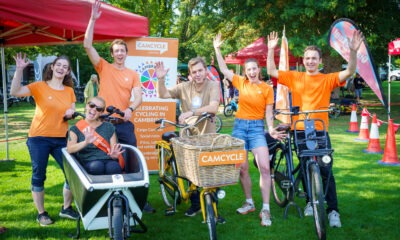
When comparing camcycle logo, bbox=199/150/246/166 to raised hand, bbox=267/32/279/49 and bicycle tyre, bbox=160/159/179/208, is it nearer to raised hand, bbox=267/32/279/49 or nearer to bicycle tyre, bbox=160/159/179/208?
bicycle tyre, bbox=160/159/179/208

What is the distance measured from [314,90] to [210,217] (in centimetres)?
184

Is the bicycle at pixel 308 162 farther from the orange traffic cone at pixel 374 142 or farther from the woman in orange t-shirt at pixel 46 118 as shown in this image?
the orange traffic cone at pixel 374 142

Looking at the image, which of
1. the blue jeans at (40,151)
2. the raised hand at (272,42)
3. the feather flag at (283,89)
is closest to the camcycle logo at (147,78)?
the blue jeans at (40,151)

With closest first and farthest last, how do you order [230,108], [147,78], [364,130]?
[147,78] < [364,130] < [230,108]

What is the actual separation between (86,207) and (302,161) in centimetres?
229

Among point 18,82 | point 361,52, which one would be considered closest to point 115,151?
point 18,82

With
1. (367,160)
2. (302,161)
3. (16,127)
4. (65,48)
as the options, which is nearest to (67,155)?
(302,161)

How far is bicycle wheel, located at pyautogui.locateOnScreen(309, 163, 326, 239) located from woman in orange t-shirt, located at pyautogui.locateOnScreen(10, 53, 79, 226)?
8.70ft

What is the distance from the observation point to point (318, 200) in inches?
161

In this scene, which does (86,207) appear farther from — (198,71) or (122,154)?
(198,71)

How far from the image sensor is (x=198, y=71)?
4.63 m

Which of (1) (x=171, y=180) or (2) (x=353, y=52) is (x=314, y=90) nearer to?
(2) (x=353, y=52)

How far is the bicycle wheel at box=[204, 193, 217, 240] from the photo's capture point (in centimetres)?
384

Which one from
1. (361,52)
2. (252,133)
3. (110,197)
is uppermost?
(361,52)
